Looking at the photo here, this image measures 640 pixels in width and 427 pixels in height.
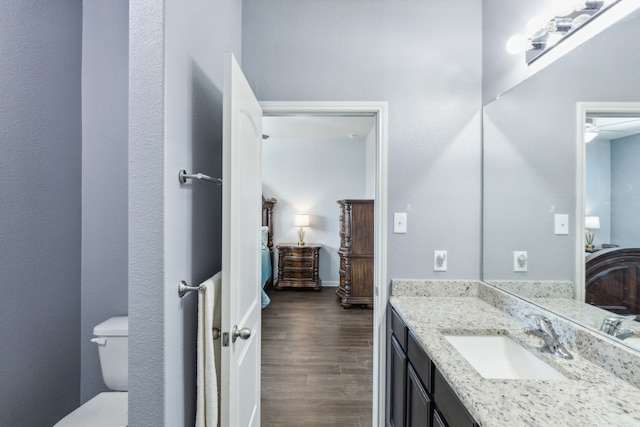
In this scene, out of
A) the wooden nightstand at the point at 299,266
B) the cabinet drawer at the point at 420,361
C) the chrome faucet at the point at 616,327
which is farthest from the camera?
the wooden nightstand at the point at 299,266

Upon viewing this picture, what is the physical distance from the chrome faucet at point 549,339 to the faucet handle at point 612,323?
0.14m

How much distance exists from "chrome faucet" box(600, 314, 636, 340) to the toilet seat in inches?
74.9

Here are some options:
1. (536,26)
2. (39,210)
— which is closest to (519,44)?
(536,26)

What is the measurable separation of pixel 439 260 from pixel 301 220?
3919 millimetres

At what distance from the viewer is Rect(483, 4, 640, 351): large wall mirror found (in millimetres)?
1042

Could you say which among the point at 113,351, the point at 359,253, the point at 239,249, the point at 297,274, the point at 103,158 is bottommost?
the point at 297,274

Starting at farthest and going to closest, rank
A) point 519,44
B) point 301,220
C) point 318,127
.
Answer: point 301,220 → point 318,127 → point 519,44

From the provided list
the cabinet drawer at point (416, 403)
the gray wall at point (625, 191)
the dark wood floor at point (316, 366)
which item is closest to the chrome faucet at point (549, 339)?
the gray wall at point (625, 191)

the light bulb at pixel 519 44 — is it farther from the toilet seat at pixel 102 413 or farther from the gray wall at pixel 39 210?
the toilet seat at pixel 102 413

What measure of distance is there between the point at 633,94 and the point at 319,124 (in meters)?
4.10

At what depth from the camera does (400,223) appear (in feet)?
6.21

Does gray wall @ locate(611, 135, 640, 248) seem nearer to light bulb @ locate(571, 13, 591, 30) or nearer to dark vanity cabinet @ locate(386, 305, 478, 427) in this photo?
light bulb @ locate(571, 13, 591, 30)

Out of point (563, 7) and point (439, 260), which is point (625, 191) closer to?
point (563, 7)

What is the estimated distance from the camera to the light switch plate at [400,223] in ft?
A: 6.21
